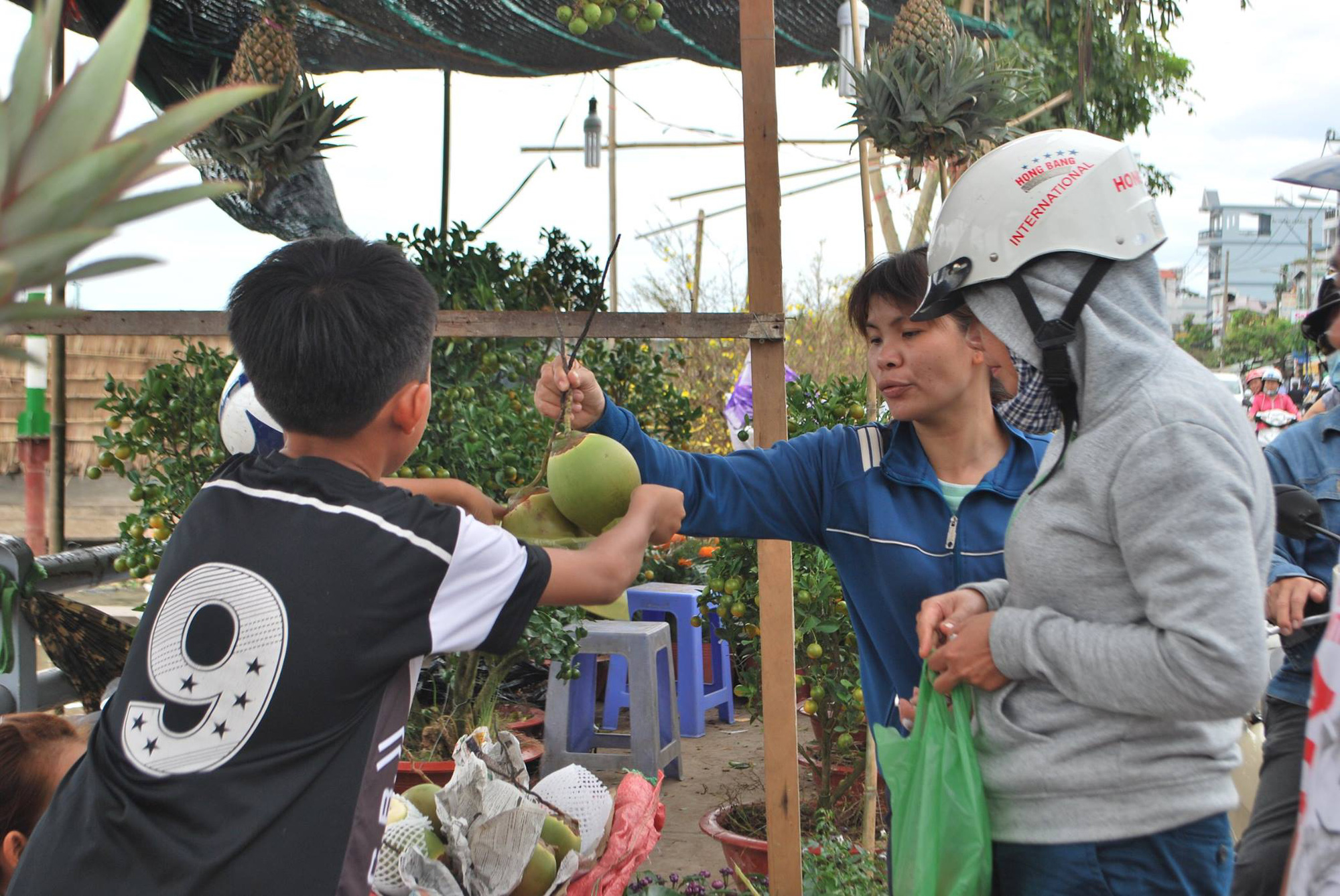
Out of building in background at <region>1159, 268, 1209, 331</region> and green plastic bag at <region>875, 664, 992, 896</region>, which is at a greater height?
building in background at <region>1159, 268, 1209, 331</region>

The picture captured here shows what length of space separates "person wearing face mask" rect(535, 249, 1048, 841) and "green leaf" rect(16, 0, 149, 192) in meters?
1.40

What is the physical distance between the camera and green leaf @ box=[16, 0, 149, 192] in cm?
42

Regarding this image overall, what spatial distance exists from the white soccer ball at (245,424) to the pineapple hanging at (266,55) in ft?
4.84

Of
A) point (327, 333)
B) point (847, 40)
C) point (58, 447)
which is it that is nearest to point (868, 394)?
point (847, 40)

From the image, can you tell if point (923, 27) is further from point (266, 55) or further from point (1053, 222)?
point (266, 55)

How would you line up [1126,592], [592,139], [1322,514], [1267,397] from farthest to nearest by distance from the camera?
[1267,397] < [592,139] < [1322,514] < [1126,592]

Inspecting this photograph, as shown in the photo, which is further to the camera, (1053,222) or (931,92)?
(931,92)

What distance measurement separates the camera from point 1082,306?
55.0 inches

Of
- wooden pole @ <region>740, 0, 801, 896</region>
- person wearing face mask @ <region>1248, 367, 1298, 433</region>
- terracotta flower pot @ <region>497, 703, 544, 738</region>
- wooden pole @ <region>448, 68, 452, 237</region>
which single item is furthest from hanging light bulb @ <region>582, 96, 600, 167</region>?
person wearing face mask @ <region>1248, 367, 1298, 433</region>

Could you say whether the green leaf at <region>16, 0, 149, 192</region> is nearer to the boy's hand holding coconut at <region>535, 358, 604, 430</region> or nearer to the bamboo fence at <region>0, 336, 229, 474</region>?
the boy's hand holding coconut at <region>535, 358, 604, 430</region>

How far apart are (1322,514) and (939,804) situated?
134 centimetres

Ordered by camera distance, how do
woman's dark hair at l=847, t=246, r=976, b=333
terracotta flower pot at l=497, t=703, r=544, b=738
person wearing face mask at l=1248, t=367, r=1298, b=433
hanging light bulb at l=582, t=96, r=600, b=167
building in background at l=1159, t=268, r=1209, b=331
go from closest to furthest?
woman's dark hair at l=847, t=246, r=976, b=333 < terracotta flower pot at l=497, t=703, r=544, b=738 < hanging light bulb at l=582, t=96, r=600, b=167 < person wearing face mask at l=1248, t=367, r=1298, b=433 < building in background at l=1159, t=268, r=1209, b=331

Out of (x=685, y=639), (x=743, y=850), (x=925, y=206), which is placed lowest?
(x=743, y=850)

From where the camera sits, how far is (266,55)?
11.1 feet
